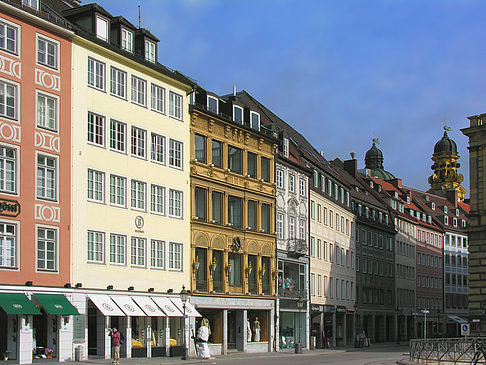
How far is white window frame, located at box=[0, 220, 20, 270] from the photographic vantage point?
3722cm

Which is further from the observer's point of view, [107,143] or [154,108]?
[154,108]

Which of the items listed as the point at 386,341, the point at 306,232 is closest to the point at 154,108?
the point at 306,232

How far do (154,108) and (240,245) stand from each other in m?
12.5

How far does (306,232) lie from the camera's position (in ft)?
224

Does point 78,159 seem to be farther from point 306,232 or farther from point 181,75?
point 306,232

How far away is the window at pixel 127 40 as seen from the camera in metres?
46.6

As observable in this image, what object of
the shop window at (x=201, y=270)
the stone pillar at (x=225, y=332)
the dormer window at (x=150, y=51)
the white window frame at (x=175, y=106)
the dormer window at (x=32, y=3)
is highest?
the dormer window at (x=32, y=3)

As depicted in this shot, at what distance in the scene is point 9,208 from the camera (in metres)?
37.8

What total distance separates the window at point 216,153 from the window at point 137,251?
31.6 ft

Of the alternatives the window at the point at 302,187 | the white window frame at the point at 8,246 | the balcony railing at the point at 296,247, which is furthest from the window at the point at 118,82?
the window at the point at 302,187

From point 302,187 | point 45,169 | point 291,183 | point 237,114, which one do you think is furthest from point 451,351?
point 302,187

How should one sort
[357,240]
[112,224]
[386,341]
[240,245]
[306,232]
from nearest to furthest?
1. [112,224]
2. [240,245]
3. [306,232]
4. [357,240]
5. [386,341]

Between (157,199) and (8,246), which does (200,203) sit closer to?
(157,199)

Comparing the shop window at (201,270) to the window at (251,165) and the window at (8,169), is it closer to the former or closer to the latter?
the window at (251,165)
